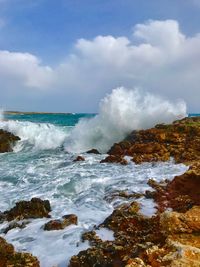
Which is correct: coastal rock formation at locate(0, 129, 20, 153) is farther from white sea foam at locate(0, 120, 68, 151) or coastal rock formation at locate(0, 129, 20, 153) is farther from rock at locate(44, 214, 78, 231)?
rock at locate(44, 214, 78, 231)

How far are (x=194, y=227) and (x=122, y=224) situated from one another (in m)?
1.48

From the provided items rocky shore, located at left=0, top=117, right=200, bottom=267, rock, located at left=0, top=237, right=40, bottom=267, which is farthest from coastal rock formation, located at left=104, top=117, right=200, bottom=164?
rock, located at left=0, top=237, right=40, bottom=267

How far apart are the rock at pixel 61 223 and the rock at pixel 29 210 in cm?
74

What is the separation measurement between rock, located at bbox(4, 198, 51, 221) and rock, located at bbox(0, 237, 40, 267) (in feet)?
7.02

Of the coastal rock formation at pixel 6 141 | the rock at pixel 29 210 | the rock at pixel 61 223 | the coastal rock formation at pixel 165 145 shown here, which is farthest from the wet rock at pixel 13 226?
the coastal rock formation at pixel 6 141

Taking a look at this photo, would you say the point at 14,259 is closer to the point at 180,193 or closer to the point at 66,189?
the point at 180,193

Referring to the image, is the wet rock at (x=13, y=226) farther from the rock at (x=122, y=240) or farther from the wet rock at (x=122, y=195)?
the wet rock at (x=122, y=195)

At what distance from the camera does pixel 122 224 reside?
6.94 metres

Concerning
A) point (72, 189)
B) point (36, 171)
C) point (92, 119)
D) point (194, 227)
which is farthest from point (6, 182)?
point (92, 119)

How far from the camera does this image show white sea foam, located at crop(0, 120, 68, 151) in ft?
73.9

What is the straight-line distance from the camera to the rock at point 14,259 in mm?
5602

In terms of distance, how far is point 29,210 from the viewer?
27.5 ft

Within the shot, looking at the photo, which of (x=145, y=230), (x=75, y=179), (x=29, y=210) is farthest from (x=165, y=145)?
(x=145, y=230)

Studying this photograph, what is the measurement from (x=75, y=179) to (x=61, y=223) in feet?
13.7
